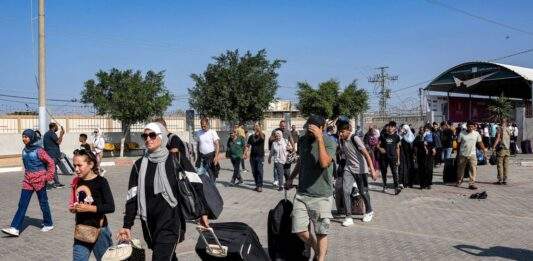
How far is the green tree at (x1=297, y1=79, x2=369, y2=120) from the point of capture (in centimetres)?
4634

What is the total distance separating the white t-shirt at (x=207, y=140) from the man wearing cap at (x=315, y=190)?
6.01m

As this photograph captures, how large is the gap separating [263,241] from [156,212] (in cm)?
329

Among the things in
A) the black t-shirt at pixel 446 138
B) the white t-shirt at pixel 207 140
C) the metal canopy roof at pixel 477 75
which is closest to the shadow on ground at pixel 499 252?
the white t-shirt at pixel 207 140

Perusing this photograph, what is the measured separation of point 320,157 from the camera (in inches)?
221

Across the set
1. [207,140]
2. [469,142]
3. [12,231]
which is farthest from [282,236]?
[469,142]

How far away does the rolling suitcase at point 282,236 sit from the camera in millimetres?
5707

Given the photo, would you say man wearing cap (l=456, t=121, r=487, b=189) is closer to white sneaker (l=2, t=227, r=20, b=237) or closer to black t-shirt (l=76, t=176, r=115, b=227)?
white sneaker (l=2, t=227, r=20, b=237)

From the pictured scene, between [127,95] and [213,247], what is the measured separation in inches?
1068

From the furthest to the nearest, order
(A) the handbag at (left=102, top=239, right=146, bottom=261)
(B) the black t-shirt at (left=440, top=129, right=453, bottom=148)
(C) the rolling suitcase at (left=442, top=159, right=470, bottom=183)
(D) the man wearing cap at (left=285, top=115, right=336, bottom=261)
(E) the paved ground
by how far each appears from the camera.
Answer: (B) the black t-shirt at (left=440, top=129, right=453, bottom=148), (C) the rolling suitcase at (left=442, top=159, right=470, bottom=183), (E) the paved ground, (D) the man wearing cap at (left=285, top=115, right=336, bottom=261), (A) the handbag at (left=102, top=239, right=146, bottom=261)

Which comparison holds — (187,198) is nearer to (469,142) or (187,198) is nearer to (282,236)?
(282,236)

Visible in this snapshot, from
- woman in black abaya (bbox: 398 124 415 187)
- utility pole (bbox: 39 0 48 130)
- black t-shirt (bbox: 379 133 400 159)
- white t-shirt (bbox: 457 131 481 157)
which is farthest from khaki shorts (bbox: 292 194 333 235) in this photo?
utility pole (bbox: 39 0 48 130)

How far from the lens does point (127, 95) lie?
3069 cm

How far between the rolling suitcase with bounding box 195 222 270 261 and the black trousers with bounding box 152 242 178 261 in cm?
28

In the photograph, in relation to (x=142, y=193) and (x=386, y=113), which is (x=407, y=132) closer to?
(x=142, y=193)
